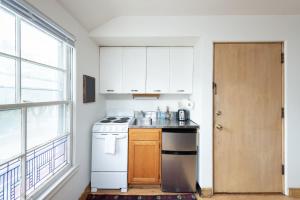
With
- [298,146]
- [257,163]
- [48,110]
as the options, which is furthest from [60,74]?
[298,146]

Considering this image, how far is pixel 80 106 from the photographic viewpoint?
7.69ft

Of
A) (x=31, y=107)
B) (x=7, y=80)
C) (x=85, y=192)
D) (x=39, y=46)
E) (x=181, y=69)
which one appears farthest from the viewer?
(x=181, y=69)

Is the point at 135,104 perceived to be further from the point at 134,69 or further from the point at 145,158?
the point at 145,158

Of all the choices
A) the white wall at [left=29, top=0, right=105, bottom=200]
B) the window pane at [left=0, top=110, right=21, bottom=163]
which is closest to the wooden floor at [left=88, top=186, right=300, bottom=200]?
the white wall at [left=29, top=0, right=105, bottom=200]

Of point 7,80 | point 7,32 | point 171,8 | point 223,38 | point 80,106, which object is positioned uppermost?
point 171,8

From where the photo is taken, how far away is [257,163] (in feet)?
8.50

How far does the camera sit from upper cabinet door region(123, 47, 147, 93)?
310 centimetres

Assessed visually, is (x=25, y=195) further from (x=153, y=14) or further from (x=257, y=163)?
(x=257, y=163)

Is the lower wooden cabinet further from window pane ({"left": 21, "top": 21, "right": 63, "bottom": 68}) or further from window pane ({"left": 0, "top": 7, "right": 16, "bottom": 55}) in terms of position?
window pane ({"left": 0, "top": 7, "right": 16, "bottom": 55})

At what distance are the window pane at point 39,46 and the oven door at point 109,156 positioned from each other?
120 cm

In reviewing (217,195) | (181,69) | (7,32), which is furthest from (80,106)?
(217,195)

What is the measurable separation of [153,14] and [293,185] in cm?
308

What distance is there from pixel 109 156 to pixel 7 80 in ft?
5.66

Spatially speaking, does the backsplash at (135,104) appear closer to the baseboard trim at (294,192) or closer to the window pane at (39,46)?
the window pane at (39,46)
